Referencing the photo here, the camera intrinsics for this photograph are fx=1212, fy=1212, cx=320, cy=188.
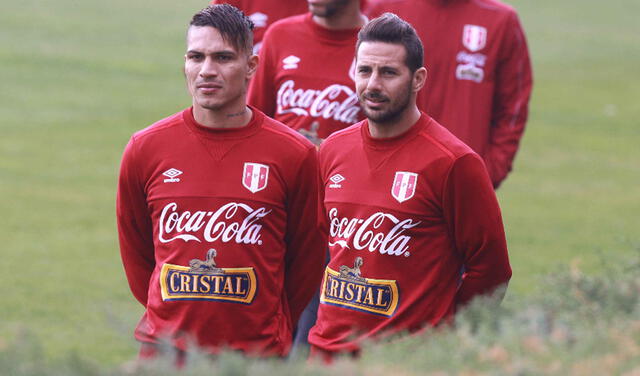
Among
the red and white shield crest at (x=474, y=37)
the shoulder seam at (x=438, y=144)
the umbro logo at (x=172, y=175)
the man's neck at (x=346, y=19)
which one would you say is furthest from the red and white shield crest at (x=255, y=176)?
the red and white shield crest at (x=474, y=37)

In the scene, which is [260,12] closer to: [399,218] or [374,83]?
[374,83]

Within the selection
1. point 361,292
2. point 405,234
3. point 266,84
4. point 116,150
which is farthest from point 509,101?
point 116,150

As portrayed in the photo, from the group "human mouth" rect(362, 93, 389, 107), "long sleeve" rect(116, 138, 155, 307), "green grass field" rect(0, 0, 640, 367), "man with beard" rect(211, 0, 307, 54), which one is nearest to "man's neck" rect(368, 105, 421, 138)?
"human mouth" rect(362, 93, 389, 107)

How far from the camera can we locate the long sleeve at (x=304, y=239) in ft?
19.4

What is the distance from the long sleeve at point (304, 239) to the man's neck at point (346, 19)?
63.6 inches

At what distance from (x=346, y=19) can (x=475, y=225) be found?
2.22 m

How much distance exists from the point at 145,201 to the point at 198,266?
0.50 metres

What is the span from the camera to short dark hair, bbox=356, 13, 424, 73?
226 inches

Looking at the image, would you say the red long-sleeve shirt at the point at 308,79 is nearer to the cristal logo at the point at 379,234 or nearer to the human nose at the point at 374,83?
the human nose at the point at 374,83

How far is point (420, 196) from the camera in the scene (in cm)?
553

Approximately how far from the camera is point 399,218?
5527 millimetres

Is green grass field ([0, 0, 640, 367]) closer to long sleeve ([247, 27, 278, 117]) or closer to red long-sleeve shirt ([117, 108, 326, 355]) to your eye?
red long-sleeve shirt ([117, 108, 326, 355])

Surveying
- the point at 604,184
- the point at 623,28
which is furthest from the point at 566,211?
the point at 623,28

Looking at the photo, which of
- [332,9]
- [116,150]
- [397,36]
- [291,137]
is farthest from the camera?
[116,150]
